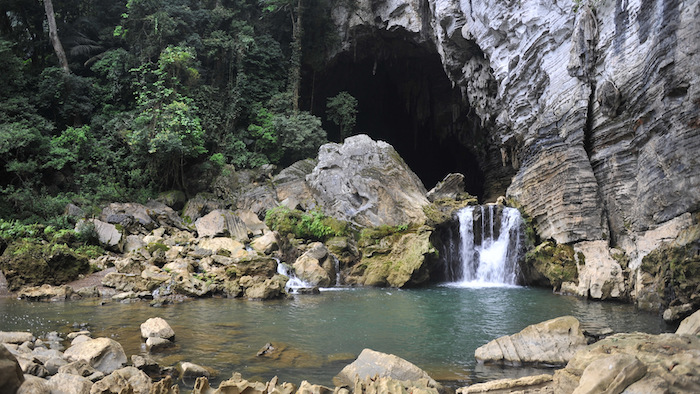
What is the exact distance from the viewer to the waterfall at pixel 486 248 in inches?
641

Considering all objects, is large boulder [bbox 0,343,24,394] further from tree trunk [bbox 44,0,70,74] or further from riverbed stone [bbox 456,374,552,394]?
tree trunk [bbox 44,0,70,74]

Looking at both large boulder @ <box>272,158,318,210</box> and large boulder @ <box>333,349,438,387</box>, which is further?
large boulder @ <box>272,158,318,210</box>

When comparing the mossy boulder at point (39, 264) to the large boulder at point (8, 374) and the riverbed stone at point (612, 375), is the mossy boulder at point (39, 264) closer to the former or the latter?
the large boulder at point (8, 374)

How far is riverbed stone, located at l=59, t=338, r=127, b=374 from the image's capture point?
5.84 meters

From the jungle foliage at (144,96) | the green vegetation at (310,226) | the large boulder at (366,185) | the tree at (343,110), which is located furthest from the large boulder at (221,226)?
the tree at (343,110)

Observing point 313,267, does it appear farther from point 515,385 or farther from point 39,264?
point 515,385

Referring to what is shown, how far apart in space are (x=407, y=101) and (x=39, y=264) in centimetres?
Answer: 2357

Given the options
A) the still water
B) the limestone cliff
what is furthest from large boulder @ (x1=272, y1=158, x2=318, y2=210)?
the limestone cliff

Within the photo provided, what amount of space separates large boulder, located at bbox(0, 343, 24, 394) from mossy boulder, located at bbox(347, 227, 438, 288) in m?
11.6

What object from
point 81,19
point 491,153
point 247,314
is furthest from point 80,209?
point 491,153

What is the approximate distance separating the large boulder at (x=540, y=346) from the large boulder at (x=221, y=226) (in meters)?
11.8

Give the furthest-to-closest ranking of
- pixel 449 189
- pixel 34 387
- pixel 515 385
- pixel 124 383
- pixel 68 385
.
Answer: pixel 449 189
pixel 515 385
pixel 124 383
pixel 68 385
pixel 34 387

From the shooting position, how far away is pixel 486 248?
16.9 meters

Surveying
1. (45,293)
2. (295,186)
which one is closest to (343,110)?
(295,186)
